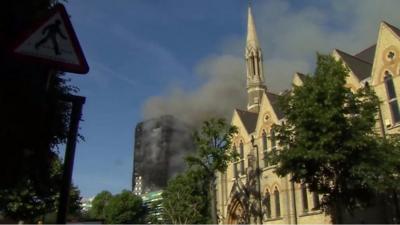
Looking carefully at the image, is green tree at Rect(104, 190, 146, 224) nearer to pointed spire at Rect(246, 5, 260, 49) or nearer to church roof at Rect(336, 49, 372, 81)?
pointed spire at Rect(246, 5, 260, 49)

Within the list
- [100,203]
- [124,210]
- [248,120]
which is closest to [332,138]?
[248,120]

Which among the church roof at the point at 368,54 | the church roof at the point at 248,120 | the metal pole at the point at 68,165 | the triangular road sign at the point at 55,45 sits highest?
the church roof at the point at 368,54

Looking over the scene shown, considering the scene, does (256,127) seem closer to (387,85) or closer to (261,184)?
(261,184)

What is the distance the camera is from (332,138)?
76.7 ft

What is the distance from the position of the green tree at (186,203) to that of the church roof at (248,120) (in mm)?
9245

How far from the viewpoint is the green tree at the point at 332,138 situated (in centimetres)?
2334

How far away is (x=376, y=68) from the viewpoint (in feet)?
107

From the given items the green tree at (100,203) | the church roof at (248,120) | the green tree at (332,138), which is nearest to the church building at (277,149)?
the church roof at (248,120)

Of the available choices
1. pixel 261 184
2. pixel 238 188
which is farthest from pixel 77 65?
pixel 238 188

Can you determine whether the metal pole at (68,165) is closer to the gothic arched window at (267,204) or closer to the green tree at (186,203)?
the gothic arched window at (267,204)

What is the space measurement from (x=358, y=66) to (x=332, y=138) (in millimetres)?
15317

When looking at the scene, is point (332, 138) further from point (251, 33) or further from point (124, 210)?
point (124, 210)

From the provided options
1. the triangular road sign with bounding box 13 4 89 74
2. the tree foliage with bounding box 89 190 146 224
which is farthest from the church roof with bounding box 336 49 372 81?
the tree foliage with bounding box 89 190 146 224

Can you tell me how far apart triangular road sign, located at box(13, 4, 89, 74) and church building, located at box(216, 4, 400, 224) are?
2363cm
